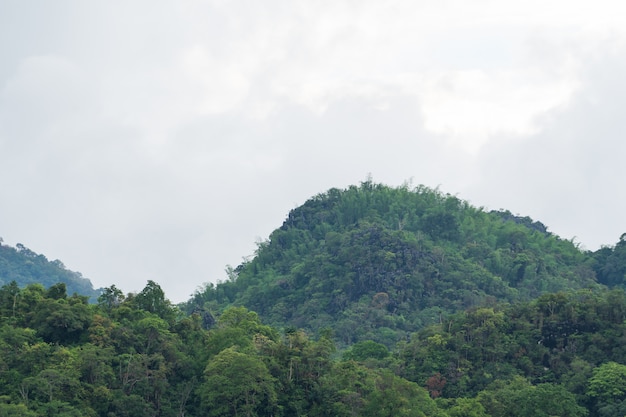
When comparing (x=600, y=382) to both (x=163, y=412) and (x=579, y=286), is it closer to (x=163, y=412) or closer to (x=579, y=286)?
(x=163, y=412)

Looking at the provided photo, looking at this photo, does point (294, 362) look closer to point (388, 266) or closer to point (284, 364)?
point (284, 364)

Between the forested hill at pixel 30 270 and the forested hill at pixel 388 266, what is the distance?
152 ft

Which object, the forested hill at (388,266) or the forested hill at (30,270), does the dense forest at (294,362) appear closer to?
the forested hill at (388,266)

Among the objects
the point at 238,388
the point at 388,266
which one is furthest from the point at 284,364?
the point at 388,266

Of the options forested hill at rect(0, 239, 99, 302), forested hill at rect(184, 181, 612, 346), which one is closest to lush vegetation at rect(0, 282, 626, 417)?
forested hill at rect(184, 181, 612, 346)

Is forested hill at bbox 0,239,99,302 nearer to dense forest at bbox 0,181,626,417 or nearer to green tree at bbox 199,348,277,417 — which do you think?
dense forest at bbox 0,181,626,417

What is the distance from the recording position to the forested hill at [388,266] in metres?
76.7

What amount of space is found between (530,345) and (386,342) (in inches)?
754

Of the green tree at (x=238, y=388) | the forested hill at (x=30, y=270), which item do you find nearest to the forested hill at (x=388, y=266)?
the green tree at (x=238, y=388)

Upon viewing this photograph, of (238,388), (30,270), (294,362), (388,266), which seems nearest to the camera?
(238,388)

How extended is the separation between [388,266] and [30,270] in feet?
225

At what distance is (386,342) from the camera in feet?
232

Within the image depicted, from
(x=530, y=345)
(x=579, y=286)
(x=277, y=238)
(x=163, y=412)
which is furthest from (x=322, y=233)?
(x=163, y=412)

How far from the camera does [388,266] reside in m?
78.9
